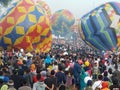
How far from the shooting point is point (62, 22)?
68500 millimetres

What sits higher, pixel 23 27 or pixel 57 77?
pixel 23 27

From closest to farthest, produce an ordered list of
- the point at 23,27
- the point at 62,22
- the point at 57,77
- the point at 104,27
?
the point at 57,77 → the point at 23,27 → the point at 104,27 → the point at 62,22

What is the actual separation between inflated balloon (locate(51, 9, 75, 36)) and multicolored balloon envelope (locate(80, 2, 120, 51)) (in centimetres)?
3651

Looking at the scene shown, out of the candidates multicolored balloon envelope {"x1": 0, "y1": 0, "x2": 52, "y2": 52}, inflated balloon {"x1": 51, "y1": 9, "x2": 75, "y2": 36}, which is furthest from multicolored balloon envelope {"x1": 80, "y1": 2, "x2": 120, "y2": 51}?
inflated balloon {"x1": 51, "y1": 9, "x2": 75, "y2": 36}

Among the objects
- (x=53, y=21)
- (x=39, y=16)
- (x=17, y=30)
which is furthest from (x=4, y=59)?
(x=53, y=21)

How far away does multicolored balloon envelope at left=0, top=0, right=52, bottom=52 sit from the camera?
24.2m

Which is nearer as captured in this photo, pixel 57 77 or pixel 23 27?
pixel 57 77

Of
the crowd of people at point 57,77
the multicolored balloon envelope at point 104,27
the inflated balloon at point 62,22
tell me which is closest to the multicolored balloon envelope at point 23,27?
the crowd of people at point 57,77

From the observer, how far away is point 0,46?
2500 centimetres

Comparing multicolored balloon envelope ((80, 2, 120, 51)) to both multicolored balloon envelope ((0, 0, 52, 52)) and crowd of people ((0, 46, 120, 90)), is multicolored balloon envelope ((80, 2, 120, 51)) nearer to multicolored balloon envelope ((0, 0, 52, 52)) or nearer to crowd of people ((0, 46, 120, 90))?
multicolored balloon envelope ((0, 0, 52, 52))

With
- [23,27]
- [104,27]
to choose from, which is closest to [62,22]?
[104,27]

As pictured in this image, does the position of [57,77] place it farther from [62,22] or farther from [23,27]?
[62,22]

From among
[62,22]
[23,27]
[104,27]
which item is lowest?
[104,27]

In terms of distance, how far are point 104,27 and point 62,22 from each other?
3880 centimetres
